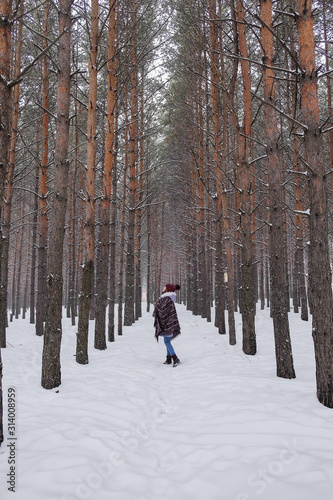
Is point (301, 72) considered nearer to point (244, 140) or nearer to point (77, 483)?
point (244, 140)

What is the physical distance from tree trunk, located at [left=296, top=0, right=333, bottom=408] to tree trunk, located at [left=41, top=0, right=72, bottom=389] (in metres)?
3.40

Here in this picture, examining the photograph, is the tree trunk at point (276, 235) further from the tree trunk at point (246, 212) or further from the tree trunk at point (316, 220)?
the tree trunk at point (246, 212)

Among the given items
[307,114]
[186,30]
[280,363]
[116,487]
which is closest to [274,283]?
[280,363]

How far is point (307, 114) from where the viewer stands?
11.4 ft

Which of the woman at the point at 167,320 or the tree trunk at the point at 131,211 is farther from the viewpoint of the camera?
the tree trunk at the point at 131,211

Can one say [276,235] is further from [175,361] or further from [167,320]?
[175,361]

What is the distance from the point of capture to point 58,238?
4559 millimetres

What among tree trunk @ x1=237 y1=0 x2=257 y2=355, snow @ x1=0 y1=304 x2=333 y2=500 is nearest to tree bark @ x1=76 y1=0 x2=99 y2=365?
snow @ x1=0 y1=304 x2=333 y2=500

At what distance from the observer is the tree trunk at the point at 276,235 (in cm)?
459

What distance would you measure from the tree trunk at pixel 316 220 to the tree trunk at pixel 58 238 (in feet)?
11.1

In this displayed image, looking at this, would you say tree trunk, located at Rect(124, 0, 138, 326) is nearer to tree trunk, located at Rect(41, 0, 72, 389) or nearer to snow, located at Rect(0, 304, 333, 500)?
tree trunk, located at Rect(41, 0, 72, 389)

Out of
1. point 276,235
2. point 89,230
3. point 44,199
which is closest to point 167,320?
point 89,230

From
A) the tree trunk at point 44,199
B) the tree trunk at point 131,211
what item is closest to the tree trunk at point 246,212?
the tree trunk at point 131,211

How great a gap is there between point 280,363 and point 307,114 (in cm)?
355
